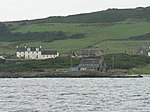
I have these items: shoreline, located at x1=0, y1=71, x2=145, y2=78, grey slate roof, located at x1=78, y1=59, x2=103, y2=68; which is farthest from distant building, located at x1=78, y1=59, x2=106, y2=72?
shoreline, located at x1=0, y1=71, x2=145, y2=78

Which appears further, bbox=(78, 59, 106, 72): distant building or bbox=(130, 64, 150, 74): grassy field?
bbox=(78, 59, 106, 72): distant building

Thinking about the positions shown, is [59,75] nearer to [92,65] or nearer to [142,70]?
[92,65]

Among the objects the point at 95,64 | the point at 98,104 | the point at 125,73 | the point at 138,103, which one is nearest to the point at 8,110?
the point at 98,104

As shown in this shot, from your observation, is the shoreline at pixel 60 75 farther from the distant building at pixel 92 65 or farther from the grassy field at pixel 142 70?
the grassy field at pixel 142 70

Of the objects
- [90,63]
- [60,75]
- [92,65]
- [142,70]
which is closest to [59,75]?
[60,75]

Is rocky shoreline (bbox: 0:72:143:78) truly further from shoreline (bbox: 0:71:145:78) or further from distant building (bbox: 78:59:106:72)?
distant building (bbox: 78:59:106:72)

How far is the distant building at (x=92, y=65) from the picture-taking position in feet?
601

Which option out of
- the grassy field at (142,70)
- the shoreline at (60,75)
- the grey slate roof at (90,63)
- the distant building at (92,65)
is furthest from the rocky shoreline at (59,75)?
the grey slate roof at (90,63)

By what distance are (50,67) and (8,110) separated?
117 meters

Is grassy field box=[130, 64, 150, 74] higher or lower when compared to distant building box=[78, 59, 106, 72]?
lower

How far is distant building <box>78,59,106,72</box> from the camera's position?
18319 cm

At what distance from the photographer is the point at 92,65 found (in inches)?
7357

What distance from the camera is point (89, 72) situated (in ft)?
573

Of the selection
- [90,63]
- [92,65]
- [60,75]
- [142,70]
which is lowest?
[60,75]
